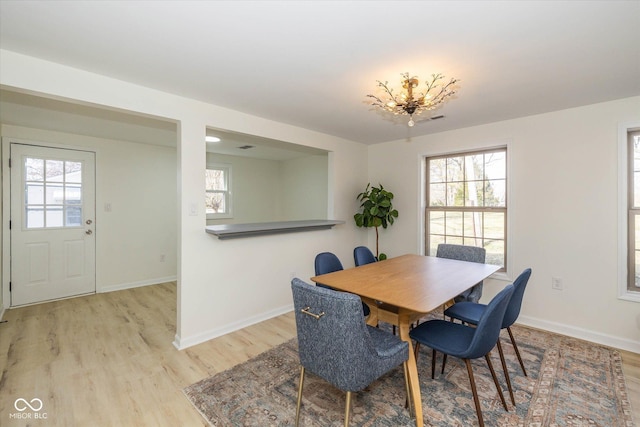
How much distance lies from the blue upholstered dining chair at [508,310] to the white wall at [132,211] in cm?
440

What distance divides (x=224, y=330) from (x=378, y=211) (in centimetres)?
244

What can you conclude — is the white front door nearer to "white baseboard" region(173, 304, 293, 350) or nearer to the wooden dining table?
"white baseboard" region(173, 304, 293, 350)

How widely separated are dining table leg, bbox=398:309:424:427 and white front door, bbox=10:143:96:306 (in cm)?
442

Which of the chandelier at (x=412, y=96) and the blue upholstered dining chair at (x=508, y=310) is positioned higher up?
the chandelier at (x=412, y=96)

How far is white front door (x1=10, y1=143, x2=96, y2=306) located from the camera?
11.8 feet

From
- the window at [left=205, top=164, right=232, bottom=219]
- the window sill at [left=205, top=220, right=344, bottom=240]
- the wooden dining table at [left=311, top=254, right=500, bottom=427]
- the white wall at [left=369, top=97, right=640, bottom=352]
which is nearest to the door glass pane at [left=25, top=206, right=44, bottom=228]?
the window at [left=205, top=164, right=232, bottom=219]

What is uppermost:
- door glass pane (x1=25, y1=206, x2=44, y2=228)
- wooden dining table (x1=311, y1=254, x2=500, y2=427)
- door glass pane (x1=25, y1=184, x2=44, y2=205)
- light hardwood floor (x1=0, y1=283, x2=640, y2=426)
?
door glass pane (x1=25, y1=184, x2=44, y2=205)

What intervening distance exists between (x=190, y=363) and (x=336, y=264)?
1.47 metres

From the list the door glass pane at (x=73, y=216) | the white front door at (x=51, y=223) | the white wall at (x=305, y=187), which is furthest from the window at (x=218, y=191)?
the door glass pane at (x=73, y=216)

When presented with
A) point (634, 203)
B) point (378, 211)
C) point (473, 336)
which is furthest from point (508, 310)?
point (378, 211)

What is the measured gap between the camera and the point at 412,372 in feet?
5.52

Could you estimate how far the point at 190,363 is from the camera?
235 cm

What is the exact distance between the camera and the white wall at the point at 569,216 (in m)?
2.70

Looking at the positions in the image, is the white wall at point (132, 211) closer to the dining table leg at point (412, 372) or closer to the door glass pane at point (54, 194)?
the door glass pane at point (54, 194)
